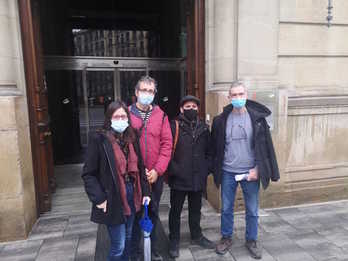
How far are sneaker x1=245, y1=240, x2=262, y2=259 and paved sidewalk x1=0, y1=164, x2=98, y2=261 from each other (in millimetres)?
1805

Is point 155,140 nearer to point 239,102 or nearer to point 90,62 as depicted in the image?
point 239,102

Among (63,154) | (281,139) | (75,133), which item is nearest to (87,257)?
(281,139)

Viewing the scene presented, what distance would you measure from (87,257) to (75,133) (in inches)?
223

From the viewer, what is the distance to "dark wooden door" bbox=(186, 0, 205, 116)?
165 inches

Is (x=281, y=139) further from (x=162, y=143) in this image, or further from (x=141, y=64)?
(x=141, y=64)

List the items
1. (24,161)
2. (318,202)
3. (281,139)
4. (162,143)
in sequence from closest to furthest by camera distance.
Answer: (162,143), (24,161), (281,139), (318,202)

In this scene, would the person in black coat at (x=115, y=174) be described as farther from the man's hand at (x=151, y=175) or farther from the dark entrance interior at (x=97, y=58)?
the dark entrance interior at (x=97, y=58)

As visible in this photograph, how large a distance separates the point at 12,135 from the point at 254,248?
317 cm

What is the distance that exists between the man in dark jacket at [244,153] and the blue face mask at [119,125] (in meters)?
1.13

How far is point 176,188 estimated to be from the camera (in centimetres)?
301

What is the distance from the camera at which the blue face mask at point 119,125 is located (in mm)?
2426

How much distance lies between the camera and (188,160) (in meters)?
2.96

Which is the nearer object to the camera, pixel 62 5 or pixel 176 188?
pixel 176 188

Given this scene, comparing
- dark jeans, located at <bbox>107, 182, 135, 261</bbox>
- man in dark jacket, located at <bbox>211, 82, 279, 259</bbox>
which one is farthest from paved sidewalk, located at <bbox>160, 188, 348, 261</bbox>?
dark jeans, located at <bbox>107, 182, 135, 261</bbox>
